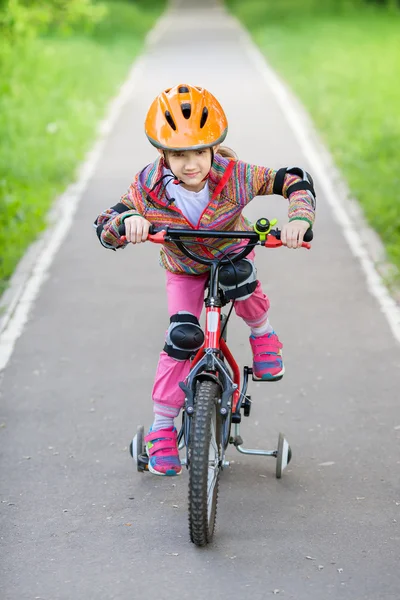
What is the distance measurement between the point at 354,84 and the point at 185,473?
15.6 metres

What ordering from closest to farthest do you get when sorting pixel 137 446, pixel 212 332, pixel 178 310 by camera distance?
pixel 212 332 < pixel 178 310 < pixel 137 446

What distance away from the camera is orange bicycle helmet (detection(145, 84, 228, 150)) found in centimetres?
471

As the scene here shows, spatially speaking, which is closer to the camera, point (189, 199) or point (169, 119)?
point (169, 119)

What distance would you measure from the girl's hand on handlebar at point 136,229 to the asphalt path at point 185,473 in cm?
139

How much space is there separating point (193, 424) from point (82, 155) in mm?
11637

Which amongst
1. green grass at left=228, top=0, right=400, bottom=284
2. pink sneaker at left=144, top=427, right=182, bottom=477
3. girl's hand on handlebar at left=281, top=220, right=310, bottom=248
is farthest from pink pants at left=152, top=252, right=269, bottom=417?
green grass at left=228, top=0, right=400, bottom=284

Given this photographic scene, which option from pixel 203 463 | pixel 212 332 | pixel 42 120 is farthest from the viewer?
pixel 42 120

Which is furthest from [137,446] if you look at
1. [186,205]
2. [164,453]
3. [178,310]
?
[186,205]

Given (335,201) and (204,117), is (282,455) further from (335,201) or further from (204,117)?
(335,201)

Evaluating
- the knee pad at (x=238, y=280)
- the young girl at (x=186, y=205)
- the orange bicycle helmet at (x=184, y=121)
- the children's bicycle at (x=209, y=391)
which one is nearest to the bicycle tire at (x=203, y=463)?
the children's bicycle at (x=209, y=391)

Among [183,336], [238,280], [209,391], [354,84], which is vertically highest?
[354,84]

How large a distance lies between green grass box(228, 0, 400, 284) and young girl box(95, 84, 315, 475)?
17.0ft

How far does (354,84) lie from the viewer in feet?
67.2

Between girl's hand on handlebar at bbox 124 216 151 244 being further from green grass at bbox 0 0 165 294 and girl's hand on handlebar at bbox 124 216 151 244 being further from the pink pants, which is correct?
green grass at bbox 0 0 165 294
